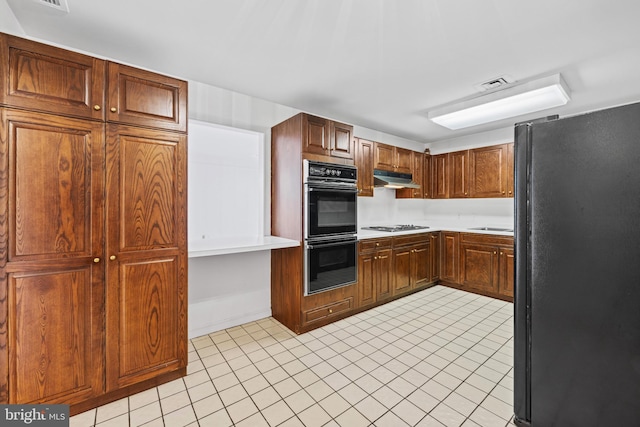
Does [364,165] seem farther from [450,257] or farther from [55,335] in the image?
[55,335]

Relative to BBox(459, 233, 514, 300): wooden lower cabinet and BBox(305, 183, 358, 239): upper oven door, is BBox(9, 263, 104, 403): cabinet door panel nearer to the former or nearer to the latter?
BBox(305, 183, 358, 239): upper oven door

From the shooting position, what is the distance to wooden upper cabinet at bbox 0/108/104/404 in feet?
5.14

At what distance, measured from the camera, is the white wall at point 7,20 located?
5.43 ft

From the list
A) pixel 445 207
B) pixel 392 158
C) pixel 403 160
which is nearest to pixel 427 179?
pixel 445 207

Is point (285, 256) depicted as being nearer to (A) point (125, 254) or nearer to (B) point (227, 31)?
(A) point (125, 254)

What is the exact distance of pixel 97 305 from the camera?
1.79m

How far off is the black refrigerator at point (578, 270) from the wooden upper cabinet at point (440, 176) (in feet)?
11.2

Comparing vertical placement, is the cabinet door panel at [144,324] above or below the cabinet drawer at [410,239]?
below

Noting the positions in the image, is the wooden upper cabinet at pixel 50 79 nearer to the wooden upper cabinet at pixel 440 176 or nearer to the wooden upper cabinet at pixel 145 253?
the wooden upper cabinet at pixel 145 253

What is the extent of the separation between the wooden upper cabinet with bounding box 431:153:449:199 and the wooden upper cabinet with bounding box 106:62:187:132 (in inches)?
164

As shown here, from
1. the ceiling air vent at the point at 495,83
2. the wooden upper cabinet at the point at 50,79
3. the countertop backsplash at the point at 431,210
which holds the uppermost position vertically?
the ceiling air vent at the point at 495,83

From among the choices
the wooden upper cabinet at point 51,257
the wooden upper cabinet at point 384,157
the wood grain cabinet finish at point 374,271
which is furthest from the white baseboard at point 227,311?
the wooden upper cabinet at point 384,157

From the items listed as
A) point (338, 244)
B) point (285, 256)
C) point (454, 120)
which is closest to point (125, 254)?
point (285, 256)

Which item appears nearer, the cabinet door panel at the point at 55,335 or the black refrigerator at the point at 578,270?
the black refrigerator at the point at 578,270
